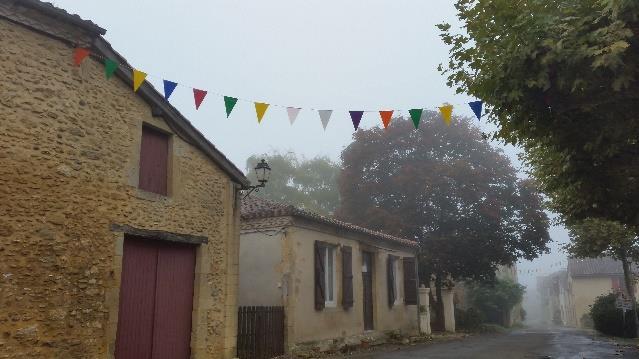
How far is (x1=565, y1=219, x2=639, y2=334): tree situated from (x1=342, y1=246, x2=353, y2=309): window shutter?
25.0 ft

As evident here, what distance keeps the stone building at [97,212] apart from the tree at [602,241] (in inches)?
498

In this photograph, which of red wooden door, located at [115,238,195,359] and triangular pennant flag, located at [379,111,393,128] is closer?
red wooden door, located at [115,238,195,359]

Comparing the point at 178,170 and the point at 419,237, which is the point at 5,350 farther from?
the point at 419,237

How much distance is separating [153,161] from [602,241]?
1578 cm

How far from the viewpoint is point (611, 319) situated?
20.3 metres

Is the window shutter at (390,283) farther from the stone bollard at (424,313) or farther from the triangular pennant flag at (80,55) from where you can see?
the triangular pennant flag at (80,55)

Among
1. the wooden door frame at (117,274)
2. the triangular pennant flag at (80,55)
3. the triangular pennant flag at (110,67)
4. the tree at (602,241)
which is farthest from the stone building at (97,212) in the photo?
the tree at (602,241)

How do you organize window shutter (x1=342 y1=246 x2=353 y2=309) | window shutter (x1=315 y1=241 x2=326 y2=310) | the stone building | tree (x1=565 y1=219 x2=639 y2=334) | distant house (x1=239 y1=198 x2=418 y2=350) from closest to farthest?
the stone building < distant house (x1=239 y1=198 x2=418 y2=350) < window shutter (x1=315 y1=241 x2=326 y2=310) < window shutter (x1=342 y1=246 x2=353 y2=309) < tree (x1=565 y1=219 x2=639 y2=334)

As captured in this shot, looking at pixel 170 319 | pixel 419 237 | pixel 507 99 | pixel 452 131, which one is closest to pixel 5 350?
pixel 170 319

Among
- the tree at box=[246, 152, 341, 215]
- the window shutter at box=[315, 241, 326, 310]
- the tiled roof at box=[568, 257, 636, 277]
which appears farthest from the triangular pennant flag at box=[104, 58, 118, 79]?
the tiled roof at box=[568, 257, 636, 277]

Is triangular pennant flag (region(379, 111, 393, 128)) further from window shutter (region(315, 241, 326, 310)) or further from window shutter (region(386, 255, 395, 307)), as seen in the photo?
window shutter (region(386, 255, 395, 307))

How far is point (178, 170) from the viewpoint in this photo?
946 centimetres

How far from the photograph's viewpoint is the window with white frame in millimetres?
13769

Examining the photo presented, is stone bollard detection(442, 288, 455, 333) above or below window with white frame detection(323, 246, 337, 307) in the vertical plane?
below
